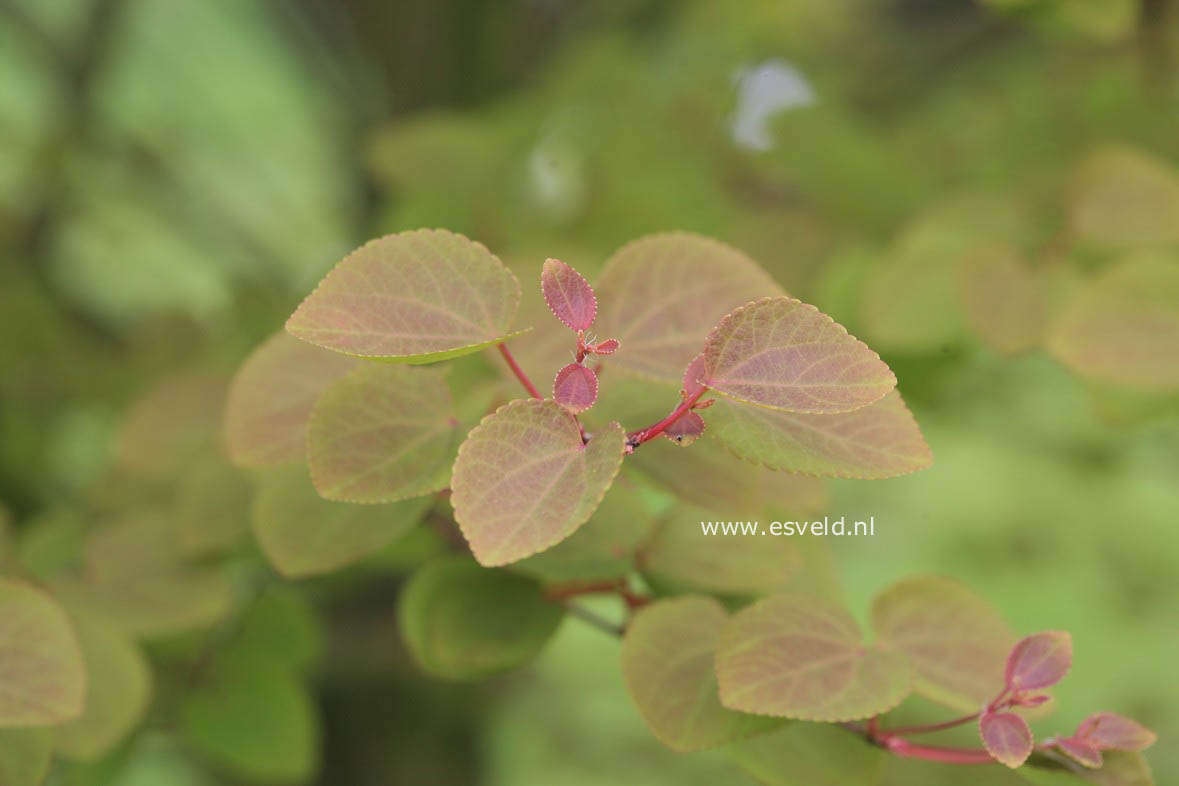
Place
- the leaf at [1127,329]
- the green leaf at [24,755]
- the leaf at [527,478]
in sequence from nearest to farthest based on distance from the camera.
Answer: the leaf at [527,478] < the green leaf at [24,755] < the leaf at [1127,329]

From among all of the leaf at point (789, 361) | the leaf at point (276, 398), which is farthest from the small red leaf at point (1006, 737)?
the leaf at point (276, 398)

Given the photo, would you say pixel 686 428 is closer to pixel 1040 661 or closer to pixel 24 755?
pixel 1040 661

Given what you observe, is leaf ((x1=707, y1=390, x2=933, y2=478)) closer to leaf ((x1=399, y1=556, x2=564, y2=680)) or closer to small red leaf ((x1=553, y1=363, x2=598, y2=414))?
small red leaf ((x1=553, y1=363, x2=598, y2=414))

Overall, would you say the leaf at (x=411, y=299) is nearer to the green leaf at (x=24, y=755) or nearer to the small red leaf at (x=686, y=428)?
the small red leaf at (x=686, y=428)

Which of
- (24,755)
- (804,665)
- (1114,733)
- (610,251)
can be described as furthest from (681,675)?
(610,251)

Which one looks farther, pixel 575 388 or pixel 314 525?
pixel 314 525

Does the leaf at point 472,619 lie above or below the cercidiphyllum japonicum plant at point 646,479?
below

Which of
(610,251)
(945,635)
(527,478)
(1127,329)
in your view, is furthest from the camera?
(610,251)
